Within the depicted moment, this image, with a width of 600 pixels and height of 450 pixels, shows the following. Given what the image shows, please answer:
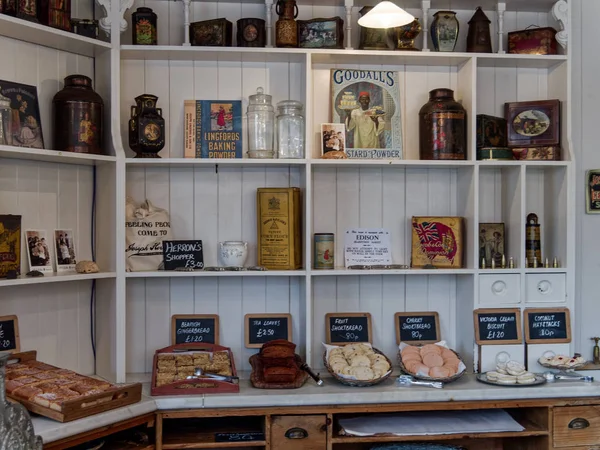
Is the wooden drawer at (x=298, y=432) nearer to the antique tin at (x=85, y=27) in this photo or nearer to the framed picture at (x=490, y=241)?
the framed picture at (x=490, y=241)

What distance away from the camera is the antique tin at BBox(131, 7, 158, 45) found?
2.97m

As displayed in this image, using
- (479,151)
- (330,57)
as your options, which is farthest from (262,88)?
(479,151)

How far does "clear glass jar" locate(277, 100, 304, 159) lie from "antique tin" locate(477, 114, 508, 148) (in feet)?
2.68

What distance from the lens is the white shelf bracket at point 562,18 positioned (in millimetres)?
3123

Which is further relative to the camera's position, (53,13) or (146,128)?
(146,128)

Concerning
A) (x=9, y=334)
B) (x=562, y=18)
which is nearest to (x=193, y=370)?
(x=9, y=334)

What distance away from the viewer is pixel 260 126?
307 centimetres

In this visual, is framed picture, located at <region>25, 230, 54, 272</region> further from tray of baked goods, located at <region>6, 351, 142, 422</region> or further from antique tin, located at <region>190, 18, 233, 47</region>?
antique tin, located at <region>190, 18, 233, 47</region>

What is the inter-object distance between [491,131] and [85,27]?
1823 millimetres

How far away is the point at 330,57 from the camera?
3.12m

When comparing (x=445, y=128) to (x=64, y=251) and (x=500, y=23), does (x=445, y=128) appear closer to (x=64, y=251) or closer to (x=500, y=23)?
(x=500, y=23)

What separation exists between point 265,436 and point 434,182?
4.64ft

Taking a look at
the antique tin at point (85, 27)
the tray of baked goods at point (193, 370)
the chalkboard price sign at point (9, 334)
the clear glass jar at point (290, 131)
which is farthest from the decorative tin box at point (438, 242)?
the chalkboard price sign at point (9, 334)

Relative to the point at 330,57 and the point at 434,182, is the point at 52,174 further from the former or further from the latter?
the point at 434,182
